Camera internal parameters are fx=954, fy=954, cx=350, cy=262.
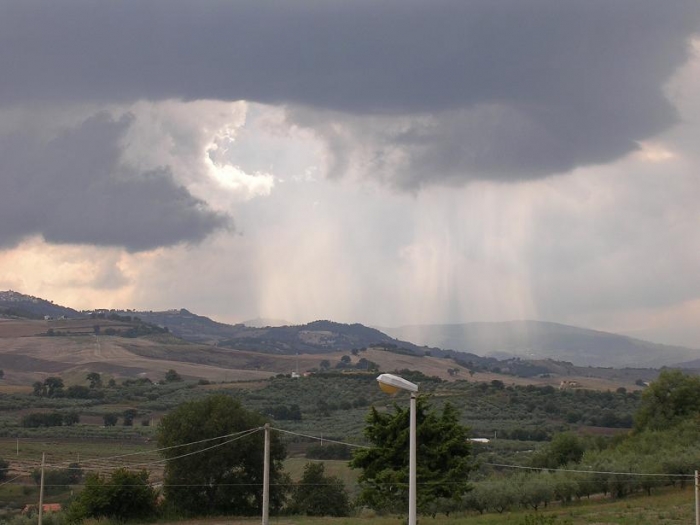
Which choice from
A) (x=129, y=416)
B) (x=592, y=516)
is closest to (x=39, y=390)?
(x=129, y=416)

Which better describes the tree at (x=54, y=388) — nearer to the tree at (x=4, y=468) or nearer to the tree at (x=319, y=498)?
the tree at (x=4, y=468)

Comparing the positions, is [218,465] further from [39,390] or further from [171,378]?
[171,378]

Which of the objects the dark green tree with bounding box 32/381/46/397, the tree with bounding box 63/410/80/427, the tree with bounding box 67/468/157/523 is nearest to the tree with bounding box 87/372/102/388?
the dark green tree with bounding box 32/381/46/397

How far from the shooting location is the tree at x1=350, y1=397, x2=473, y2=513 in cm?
4891

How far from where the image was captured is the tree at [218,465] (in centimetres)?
6075

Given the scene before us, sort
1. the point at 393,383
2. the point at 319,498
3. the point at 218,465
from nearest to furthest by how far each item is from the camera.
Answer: the point at 393,383, the point at 319,498, the point at 218,465

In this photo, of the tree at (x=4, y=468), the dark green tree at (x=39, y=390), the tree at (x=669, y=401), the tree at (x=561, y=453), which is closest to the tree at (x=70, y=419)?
the dark green tree at (x=39, y=390)

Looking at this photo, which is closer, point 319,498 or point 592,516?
point 592,516

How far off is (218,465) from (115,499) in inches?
320

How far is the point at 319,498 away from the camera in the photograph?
6097cm

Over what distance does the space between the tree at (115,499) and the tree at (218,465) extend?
148 inches

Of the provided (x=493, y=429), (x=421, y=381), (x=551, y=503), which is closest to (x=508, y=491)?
(x=551, y=503)

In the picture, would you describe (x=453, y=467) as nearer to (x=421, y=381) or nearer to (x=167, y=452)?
(x=167, y=452)

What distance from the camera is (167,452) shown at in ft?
211
